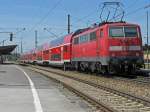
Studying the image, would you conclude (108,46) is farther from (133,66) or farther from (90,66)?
(90,66)

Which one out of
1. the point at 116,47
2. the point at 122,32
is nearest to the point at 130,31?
the point at 122,32

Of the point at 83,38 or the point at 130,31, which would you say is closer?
A: the point at 130,31

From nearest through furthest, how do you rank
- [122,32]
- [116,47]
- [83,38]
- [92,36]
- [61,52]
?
[116,47] → [122,32] → [92,36] → [83,38] → [61,52]

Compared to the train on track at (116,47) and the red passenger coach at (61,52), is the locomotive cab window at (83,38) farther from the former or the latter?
the red passenger coach at (61,52)

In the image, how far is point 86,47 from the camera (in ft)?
114

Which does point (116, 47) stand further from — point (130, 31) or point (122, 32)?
point (130, 31)

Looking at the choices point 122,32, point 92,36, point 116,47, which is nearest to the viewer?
point 116,47

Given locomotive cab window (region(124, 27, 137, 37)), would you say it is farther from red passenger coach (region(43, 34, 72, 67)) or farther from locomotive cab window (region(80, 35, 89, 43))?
red passenger coach (region(43, 34, 72, 67))

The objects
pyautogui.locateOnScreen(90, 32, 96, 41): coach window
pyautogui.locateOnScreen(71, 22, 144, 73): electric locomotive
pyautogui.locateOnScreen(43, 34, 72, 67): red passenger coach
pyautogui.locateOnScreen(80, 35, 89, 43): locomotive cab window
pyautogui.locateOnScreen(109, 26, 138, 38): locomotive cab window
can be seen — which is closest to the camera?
pyautogui.locateOnScreen(71, 22, 144, 73): electric locomotive

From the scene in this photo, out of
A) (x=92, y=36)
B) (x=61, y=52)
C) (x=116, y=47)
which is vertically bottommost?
(x=116, y=47)

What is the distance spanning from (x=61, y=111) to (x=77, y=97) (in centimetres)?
480

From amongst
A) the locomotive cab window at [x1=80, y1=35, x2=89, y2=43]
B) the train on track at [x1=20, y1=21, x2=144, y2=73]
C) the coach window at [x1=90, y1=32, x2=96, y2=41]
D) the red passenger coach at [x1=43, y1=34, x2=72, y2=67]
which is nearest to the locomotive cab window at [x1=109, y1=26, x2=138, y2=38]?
the train on track at [x1=20, y1=21, x2=144, y2=73]

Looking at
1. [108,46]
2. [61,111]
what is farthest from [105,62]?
[61,111]

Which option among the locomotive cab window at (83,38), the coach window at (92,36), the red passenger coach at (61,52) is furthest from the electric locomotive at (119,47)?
the red passenger coach at (61,52)
